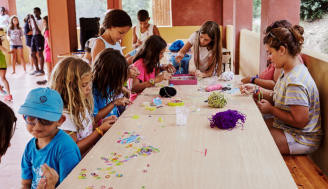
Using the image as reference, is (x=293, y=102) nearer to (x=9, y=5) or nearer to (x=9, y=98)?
(x=9, y=98)

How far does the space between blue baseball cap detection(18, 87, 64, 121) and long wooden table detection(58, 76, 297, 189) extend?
0.30 metres

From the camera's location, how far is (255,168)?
1754mm

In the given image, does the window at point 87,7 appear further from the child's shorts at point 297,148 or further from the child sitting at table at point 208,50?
the child's shorts at point 297,148

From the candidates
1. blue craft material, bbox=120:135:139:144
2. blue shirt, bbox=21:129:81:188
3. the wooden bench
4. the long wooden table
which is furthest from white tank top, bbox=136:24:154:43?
blue shirt, bbox=21:129:81:188

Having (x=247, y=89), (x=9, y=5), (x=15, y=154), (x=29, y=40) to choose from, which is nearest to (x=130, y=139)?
(x=247, y=89)

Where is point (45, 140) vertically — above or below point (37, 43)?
below

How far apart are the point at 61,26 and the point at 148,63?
2.85 metres

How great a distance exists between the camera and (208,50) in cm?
428

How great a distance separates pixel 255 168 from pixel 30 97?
1181mm

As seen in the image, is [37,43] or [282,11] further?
[37,43]

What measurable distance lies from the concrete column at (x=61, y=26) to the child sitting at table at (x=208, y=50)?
2.64 meters

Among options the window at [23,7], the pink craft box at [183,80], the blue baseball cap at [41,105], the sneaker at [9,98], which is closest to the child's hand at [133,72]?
the pink craft box at [183,80]

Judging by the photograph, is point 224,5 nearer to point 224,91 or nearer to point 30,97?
point 224,91

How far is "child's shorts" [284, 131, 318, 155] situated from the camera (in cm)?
268
